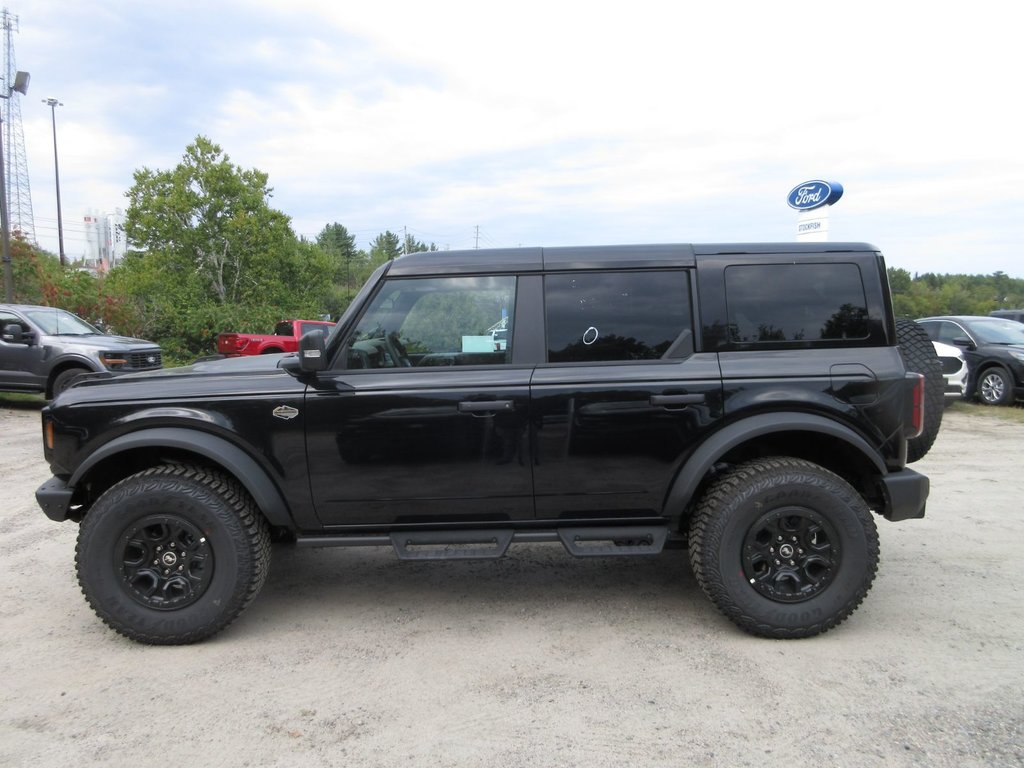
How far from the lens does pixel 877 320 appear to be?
345cm

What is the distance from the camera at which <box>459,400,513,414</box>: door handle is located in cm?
333

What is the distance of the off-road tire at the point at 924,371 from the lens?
12.6ft

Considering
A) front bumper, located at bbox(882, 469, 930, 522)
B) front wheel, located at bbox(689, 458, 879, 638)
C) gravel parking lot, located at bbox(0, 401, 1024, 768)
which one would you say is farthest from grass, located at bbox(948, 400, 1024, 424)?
front wheel, located at bbox(689, 458, 879, 638)

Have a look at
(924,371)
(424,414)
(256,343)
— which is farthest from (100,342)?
(924,371)

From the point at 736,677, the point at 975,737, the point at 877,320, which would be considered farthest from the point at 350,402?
the point at 975,737

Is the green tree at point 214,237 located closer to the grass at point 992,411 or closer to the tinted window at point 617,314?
the grass at point 992,411

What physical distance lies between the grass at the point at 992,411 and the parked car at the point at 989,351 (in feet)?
0.70

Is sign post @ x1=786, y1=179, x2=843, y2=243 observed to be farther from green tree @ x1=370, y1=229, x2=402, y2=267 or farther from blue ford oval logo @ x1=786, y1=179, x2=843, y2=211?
green tree @ x1=370, y1=229, x2=402, y2=267

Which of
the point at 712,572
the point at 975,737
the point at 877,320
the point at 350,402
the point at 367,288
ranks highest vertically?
the point at 367,288

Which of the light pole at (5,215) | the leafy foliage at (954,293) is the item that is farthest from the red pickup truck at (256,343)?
the leafy foliage at (954,293)

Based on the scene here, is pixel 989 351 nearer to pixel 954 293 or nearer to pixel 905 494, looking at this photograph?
pixel 905 494

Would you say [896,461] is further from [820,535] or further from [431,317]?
[431,317]

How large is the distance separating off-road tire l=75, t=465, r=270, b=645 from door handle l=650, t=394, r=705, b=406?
2.07 metres

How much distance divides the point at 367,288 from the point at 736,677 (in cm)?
252
